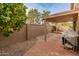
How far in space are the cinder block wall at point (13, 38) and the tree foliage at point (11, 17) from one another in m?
0.06

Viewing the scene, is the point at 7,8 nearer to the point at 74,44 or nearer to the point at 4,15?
the point at 4,15

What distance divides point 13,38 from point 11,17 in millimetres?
337

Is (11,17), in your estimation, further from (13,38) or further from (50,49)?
(50,49)

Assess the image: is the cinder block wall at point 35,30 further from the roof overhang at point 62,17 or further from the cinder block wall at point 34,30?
the roof overhang at point 62,17

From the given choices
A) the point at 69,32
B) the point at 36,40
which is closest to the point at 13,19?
the point at 36,40

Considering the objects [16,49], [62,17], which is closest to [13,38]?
[16,49]

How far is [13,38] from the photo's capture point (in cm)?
482

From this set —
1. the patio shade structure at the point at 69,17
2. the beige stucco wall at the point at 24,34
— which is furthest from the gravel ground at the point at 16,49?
the patio shade structure at the point at 69,17

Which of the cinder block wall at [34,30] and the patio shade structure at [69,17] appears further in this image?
the cinder block wall at [34,30]

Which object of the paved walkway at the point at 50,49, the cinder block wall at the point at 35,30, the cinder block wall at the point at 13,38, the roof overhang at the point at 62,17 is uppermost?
the roof overhang at the point at 62,17

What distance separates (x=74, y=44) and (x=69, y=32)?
0.67ft

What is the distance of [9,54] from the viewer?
4.77m

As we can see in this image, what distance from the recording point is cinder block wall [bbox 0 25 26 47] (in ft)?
15.8

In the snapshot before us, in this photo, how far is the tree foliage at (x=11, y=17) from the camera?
4.71 metres
